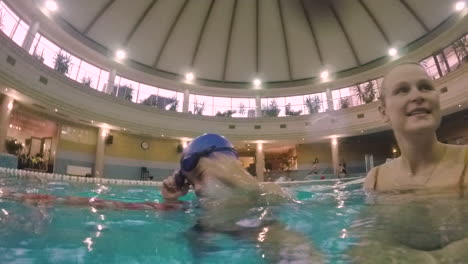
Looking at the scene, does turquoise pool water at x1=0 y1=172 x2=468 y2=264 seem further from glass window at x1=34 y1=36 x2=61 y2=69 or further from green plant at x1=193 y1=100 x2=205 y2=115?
green plant at x1=193 y1=100 x2=205 y2=115

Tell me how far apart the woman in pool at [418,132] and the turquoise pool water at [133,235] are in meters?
0.55

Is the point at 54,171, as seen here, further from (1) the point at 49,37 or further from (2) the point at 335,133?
(2) the point at 335,133

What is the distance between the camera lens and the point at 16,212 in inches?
63.9

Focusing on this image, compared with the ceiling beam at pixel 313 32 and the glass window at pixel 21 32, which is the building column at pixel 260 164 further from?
the glass window at pixel 21 32

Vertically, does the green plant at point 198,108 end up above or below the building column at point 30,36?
below

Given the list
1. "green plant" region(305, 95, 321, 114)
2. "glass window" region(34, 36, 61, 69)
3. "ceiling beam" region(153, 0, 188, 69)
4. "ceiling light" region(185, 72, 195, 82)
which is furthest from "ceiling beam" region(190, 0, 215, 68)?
"green plant" region(305, 95, 321, 114)

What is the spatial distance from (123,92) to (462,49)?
18432mm

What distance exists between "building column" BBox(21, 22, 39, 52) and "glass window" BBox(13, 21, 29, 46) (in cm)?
13

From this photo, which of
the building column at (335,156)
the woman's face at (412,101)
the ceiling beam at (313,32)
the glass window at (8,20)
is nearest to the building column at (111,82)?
the glass window at (8,20)

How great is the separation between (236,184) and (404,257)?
3.62 feet

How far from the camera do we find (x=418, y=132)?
178 centimetres

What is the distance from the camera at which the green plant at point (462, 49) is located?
42.3 feet

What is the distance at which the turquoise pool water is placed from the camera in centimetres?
101

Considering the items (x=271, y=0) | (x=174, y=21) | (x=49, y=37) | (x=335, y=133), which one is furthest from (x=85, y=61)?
(x=335, y=133)
